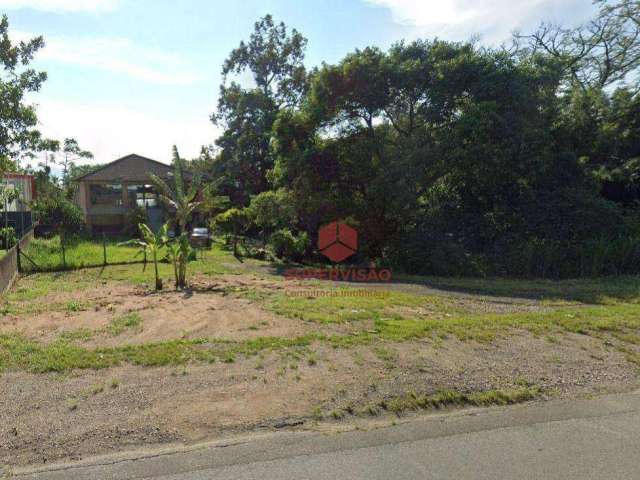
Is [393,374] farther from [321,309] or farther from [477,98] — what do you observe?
[477,98]

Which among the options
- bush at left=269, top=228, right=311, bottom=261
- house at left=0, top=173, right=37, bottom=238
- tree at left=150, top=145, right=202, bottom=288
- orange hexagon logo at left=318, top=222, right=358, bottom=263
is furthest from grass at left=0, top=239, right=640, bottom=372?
house at left=0, top=173, right=37, bottom=238

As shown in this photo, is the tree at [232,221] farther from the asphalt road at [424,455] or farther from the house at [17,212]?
the asphalt road at [424,455]

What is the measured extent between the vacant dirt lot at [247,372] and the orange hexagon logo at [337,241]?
27.4 feet

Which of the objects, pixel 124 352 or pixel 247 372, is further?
pixel 124 352

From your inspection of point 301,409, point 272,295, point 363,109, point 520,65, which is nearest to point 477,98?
point 520,65

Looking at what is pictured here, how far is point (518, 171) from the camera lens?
14.1 meters

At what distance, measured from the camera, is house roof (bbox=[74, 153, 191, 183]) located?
2719 cm

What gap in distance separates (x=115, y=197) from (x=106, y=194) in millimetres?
572

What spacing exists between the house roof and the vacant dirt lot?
839 inches

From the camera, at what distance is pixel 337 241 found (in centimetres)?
1647

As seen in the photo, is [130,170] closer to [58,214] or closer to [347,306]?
[58,214]

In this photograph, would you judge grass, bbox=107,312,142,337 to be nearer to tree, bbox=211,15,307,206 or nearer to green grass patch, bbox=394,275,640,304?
green grass patch, bbox=394,275,640,304

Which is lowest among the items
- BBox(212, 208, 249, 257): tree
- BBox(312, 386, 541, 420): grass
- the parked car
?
BBox(312, 386, 541, 420): grass

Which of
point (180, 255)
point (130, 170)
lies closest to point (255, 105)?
point (130, 170)
